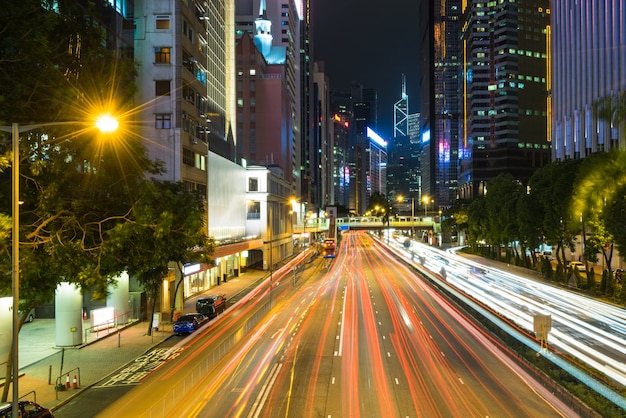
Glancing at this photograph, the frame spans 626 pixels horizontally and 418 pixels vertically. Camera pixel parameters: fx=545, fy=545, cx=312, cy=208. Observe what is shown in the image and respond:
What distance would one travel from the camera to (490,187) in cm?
8006

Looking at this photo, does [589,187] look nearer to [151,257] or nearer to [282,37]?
[151,257]

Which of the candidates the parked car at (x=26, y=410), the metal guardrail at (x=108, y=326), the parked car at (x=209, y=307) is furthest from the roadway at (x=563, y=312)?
the metal guardrail at (x=108, y=326)

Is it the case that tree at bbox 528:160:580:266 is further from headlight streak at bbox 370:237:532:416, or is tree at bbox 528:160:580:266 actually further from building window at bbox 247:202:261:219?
building window at bbox 247:202:261:219

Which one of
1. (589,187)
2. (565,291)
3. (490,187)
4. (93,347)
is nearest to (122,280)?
(93,347)

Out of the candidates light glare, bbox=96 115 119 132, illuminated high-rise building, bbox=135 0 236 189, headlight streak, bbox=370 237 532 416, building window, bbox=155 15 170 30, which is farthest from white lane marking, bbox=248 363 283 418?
building window, bbox=155 15 170 30

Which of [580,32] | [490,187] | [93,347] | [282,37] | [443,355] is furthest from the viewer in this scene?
[282,37]

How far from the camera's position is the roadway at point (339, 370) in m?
17.9

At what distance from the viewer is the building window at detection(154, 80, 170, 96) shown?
43225mm

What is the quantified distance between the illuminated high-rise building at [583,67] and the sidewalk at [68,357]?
80.9m

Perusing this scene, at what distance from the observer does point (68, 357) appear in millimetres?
26047

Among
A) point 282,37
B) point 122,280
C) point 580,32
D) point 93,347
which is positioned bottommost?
point 93,347

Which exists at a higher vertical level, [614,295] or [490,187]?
[490,187]

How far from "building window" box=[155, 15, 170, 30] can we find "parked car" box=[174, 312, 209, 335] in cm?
2350

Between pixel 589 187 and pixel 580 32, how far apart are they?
109958mm
